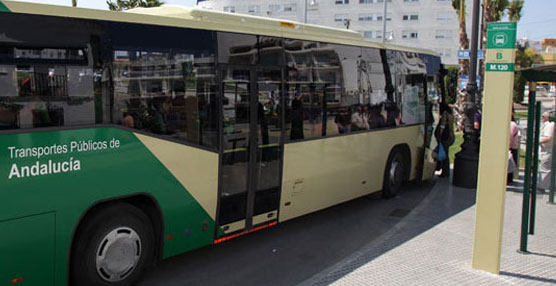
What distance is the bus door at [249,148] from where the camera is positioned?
6.32 metres

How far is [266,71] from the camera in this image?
273 inches

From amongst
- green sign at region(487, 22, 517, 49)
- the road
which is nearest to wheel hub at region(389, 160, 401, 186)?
the road

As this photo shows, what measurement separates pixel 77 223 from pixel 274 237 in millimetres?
3459

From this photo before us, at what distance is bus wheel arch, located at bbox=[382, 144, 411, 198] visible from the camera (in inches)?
398

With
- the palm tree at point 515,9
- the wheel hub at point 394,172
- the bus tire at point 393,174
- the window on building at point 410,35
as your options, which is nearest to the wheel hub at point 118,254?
the bus tire at point 393,174

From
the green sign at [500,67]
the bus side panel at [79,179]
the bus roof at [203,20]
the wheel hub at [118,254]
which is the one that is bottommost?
the wheel hub at [118,254]

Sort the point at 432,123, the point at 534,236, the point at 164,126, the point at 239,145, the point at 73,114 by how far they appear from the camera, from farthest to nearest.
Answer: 1. the point at 432,123
2. the point at 534,236
3. the point at 239,145
4. the point at 164,126
5. the point at 73,114

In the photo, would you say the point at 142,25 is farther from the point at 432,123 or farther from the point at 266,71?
the point at 432,123

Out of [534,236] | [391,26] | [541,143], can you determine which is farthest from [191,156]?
[391,26]

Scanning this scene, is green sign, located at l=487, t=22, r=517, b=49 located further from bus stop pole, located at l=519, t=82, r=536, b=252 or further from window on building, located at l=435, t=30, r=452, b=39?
window on building, located at l=435, t=30, r=452, b=39

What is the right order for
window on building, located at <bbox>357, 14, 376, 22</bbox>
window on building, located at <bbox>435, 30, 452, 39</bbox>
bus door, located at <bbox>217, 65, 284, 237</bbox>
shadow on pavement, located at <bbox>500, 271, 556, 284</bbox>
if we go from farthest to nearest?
window on building, located at <bbox>357, 14, 376, 22</bbox>, window on building, located at <bbox>435, 30, 452, 39</bbox>, bus door, located at <bbox>217, 65, 284, 237</bbox>, shadow on pavement, located at <bbox>500, 271, 556, 284</bbox>

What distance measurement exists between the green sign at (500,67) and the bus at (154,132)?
2.76m

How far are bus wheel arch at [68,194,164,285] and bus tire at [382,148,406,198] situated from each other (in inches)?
220

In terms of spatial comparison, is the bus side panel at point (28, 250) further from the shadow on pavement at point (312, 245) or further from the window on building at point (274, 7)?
the window on building at point (274, 7)
